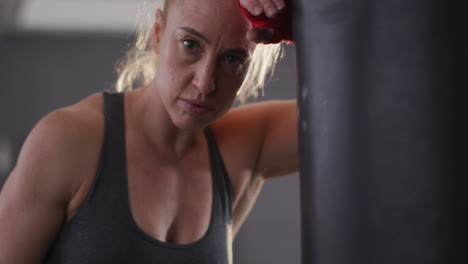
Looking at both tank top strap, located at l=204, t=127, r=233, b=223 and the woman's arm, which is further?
tank top strap, located at l=204, t=127, r=233, b=223

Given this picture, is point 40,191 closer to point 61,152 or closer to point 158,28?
point 61,152

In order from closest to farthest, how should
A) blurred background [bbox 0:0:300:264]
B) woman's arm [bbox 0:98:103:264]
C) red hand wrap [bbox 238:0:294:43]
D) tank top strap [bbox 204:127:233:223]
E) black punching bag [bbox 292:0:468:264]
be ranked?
black punching bag [bbox 292:0:468:264] < red hand wrap [bbox 238:0:294:43] < woman's arm [bbox 0:98:103:264] < tank top strap [bbox 204:127:233:223] < blurred background [bbox 0:0:300:264]

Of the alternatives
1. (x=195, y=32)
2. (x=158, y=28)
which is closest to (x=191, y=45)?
(x=195, y=32)

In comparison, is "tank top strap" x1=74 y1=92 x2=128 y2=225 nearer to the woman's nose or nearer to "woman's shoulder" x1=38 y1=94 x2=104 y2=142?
"woman's shoulder" x1=38 y1=94 x2=104 y2=142

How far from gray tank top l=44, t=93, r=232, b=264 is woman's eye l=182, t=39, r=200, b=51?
23cm

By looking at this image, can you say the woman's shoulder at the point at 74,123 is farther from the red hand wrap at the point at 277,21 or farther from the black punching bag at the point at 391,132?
the black punching bag at the point at 391,132

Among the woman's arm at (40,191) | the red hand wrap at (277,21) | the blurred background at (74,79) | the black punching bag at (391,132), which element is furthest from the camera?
the blurred background at (74,79)

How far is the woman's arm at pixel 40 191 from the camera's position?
0.67m

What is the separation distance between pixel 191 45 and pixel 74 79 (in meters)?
3.52

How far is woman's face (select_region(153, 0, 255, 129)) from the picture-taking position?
716mm

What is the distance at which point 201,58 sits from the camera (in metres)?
0.75

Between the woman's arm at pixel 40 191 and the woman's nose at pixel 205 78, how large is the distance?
0.79ft

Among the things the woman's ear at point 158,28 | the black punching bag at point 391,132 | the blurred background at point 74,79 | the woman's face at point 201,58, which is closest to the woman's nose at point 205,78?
the woman's face at point 201,58

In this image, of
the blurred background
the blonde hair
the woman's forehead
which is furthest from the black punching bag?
the blurred background
